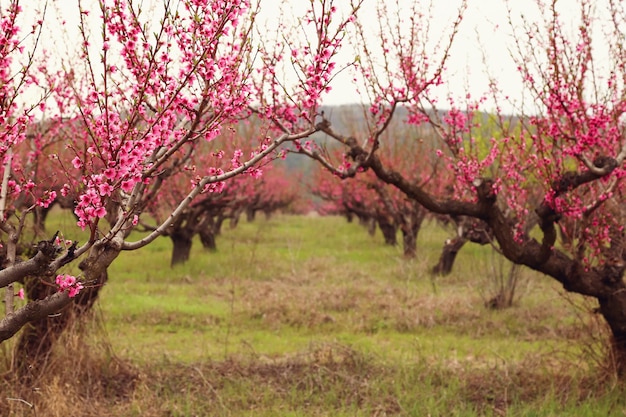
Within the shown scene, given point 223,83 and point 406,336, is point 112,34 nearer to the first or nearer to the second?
point 223,83

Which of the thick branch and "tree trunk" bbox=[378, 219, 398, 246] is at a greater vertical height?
the thick branch

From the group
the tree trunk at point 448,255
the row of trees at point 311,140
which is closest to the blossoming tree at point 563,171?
the row of trees at point 311,140

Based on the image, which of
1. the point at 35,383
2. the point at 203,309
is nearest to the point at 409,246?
the point at 203,309

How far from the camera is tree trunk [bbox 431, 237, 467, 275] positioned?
14.8m

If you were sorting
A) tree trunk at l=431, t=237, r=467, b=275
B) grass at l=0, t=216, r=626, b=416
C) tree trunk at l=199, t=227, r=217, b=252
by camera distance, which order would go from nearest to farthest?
grass at l=0, t=216, r=626, b=416, tree trunk at l=431, t=237, r=467, b=275, tree trunk at l=199, t=227, r=217, b=252

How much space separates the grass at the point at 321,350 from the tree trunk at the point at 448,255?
15.1 inches

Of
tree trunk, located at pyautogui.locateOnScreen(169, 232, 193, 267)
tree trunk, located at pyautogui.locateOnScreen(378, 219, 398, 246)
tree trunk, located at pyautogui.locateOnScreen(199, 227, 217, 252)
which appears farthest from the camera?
tree trunk, located at pyautogui.locateOnScreen(378, 219, 398, 246)

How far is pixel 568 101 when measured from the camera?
6.11 meters

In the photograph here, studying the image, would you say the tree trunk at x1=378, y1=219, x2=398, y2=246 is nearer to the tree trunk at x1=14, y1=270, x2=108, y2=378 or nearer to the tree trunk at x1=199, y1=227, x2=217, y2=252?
the tree trunk at x1=199, y1=227, x2=217, y2=252

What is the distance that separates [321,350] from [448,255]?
8151 millimetres

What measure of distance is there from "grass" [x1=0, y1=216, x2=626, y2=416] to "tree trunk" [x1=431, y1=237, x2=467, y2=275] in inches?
15.1

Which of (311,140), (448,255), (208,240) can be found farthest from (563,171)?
(208,240)

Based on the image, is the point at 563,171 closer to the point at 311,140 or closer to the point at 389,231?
the point at 311,140

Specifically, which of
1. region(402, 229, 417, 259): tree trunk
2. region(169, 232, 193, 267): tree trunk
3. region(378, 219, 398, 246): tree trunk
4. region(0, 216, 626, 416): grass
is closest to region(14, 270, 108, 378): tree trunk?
region(0, 216, 626, 416): grass
